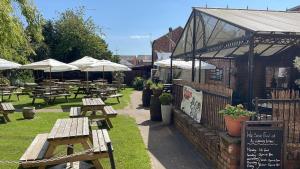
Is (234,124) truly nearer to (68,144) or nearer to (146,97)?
(68,144)

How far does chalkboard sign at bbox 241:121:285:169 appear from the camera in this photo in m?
5.04

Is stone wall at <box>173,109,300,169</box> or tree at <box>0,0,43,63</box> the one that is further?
tree at <box>0,0,43,63</box>

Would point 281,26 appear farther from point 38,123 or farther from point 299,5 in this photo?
point 299,5

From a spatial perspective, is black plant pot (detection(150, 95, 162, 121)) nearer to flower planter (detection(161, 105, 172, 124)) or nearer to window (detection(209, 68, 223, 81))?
flower planter (detection(161, 105, 172, 124))

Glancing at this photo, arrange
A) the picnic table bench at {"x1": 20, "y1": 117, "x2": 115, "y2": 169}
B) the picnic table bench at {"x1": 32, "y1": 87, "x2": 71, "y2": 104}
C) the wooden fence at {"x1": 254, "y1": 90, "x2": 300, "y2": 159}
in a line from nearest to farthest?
the picnic table bench at {"x1": 20, "y1": 117, "x2": 115, "y2": 169} < the wooden fence at {"x1": 254, "y1": 90, "x2": 300, "y2": 159} < the picnic table bench at {"x1": 32, "y1": 87, "x2": 71, "y2": 104}

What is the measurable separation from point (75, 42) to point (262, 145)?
28277 mm

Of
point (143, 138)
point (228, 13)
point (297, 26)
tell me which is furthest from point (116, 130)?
point (297, 26)

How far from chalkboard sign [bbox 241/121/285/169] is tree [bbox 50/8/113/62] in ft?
90.4

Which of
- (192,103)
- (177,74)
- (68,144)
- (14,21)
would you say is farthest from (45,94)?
(177,74)

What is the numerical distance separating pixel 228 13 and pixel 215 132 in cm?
435

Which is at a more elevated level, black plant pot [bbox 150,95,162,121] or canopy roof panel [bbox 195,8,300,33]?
canopy roof panel [bbox 195,8,300,33]

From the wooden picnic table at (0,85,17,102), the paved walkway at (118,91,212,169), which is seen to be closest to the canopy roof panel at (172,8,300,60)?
the paved walkway at (118,91,212,169)

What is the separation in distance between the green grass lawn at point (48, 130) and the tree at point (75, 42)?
19.2m

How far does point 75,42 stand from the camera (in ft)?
103
